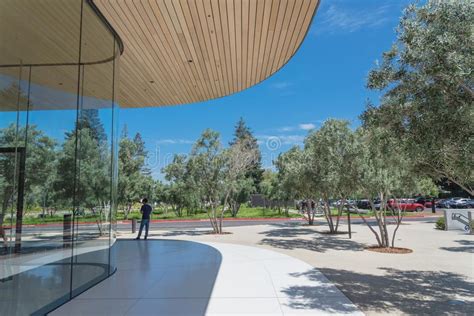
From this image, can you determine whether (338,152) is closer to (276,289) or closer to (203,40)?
(203,40)

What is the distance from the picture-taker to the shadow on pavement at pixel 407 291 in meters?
5.63

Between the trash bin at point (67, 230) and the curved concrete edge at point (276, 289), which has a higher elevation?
the trash bin at point (67, 230)

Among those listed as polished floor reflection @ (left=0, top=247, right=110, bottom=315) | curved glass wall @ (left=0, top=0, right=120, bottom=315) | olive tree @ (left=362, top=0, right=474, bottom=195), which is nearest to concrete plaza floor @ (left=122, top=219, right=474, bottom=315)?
olive tree @ (left=362, top=0, right=474, bottom=195)

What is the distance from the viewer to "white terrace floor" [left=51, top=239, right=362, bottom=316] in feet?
17.9

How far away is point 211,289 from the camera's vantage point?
6570 mm

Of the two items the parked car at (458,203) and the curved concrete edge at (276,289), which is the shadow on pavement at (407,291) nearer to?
the curved concrete edge at (276,289)

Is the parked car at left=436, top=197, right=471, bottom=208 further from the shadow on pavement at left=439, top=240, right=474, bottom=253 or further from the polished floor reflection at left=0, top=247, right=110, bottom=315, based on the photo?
the polished floor reflection at left=0, top=247, right=110, bottom=315

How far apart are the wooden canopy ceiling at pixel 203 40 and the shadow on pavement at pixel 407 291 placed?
16.2 ft

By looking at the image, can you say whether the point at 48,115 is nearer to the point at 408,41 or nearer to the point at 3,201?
the point at 3,201

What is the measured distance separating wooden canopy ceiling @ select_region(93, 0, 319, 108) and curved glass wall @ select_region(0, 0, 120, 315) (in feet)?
2.97

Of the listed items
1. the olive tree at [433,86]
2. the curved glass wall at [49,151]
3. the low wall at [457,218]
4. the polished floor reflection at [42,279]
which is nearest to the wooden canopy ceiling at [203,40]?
the curved glass wall at [49,151]

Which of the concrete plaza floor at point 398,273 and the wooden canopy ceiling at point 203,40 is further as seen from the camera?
the wooden canopy ceiling at point 203,40

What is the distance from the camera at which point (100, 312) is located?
17.4ft

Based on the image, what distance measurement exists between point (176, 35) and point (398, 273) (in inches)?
280
